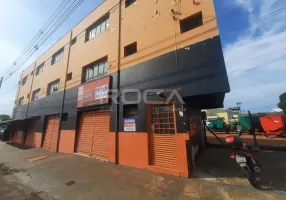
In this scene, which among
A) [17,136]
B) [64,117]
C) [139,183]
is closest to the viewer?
[139,183]

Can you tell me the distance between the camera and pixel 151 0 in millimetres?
7859

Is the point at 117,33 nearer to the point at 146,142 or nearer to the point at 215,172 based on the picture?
the point at 146,142

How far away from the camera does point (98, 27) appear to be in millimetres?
11484

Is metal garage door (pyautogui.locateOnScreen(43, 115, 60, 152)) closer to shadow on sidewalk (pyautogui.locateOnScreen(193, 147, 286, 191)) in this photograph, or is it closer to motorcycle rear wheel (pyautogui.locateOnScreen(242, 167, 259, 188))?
shadow on sidewalk (pyautogui.locateOnScreen(193, 147, 286, 191))

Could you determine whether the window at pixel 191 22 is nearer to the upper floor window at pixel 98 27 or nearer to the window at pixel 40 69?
the upper floor window at pixel 98 27

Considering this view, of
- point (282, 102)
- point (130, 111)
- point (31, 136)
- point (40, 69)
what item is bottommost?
point (31, 136)

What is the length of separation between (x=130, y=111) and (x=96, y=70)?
15.3 feet

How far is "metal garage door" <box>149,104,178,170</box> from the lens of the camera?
5.93 m

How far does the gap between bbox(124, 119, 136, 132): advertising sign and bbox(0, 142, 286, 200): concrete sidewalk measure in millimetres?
1734

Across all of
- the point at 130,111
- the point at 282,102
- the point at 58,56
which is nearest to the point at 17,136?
the point at 58,56

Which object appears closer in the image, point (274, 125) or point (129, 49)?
point (129, 49)

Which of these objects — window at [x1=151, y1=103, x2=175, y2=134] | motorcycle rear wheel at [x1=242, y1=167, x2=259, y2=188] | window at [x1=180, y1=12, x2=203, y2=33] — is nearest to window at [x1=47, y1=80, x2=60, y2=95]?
window at [x1=151, y1=103, x2=175, y2=134]

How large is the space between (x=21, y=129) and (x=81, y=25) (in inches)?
578

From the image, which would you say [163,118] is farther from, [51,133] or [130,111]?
[51,133]
